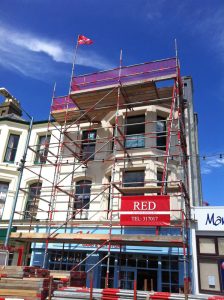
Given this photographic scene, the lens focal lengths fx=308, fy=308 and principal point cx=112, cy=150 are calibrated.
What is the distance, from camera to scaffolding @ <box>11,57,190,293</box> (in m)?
17.2

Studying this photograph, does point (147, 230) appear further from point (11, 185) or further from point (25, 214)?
point (11, 185)

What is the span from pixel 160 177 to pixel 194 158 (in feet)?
9.22

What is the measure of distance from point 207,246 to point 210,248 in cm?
17

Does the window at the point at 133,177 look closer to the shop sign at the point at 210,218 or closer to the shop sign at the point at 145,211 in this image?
the shop sign at the point at 145,211

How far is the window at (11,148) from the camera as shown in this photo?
22797 millimetres

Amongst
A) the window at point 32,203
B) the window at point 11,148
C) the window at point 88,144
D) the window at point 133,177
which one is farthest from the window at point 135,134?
the window at point 11,148

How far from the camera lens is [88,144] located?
21.2 metres

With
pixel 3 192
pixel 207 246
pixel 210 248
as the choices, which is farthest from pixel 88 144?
pixel 210 248

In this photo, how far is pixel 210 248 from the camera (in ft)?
50.9

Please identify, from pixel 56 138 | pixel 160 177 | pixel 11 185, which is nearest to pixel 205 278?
pixel 160 177

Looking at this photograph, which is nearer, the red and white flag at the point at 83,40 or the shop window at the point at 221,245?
the shop window at the point at 221,245

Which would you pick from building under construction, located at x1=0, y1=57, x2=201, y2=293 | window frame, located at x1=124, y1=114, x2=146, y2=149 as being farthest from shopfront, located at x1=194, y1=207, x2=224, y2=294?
window frame, located at x1=124, y1=114, x2=146, y2=149

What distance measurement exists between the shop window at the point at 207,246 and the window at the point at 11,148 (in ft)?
47.1

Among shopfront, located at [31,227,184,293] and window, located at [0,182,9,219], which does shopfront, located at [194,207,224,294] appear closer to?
shopfront, located at [31,227,184,293]
